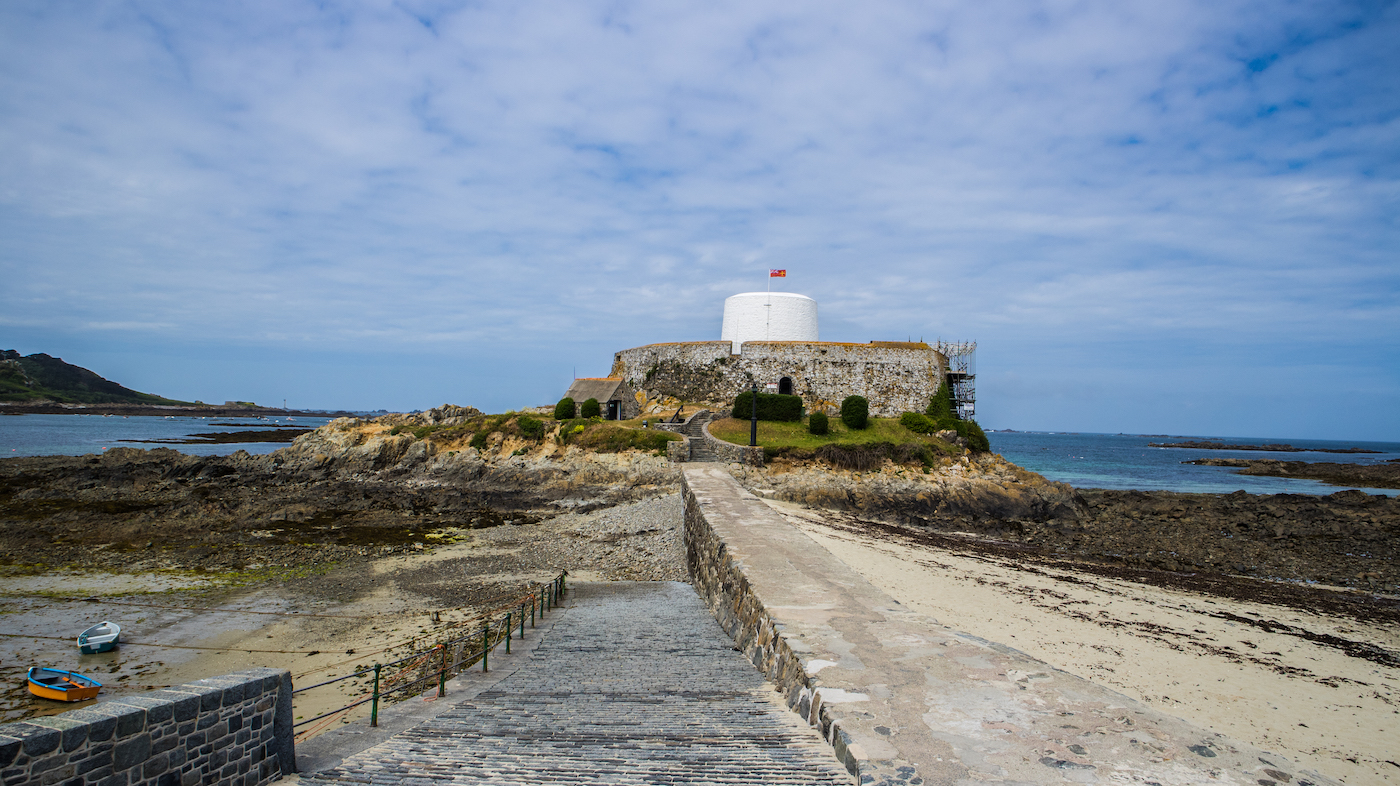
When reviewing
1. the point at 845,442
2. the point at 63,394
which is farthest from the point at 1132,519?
the point at 63,394

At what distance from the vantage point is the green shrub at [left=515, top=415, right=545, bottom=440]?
101 ft

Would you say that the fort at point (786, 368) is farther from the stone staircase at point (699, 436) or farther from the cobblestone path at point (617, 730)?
the cobblestone path at point (617, 730)

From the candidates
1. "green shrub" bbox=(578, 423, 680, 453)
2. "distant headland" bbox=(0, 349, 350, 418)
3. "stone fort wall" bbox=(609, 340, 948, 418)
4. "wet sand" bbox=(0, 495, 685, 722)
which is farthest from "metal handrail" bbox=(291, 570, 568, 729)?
"distant headland" bbox=(0, 349, 350, 418)

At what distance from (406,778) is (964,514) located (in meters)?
23.6

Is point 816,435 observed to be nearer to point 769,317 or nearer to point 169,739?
point 769,317

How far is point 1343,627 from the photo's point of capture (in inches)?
451

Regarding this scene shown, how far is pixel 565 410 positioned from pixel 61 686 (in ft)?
81.2

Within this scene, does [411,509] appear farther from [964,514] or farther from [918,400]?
[918,400]

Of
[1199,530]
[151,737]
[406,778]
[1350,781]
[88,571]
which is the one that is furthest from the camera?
[1199,530]

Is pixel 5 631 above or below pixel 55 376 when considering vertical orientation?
below

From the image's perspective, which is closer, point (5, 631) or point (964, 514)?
point (5, 631)

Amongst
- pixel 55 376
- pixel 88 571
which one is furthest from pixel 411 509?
pixel 55 376

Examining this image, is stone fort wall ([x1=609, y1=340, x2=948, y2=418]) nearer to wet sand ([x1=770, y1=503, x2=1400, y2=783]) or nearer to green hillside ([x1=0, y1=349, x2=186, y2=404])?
wet sand ([x1=770, y1=503, x2=1400, y2=783])

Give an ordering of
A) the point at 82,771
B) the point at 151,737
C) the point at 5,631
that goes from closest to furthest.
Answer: the point at 82,771 → the point at 151,737 → the point at 5,631
